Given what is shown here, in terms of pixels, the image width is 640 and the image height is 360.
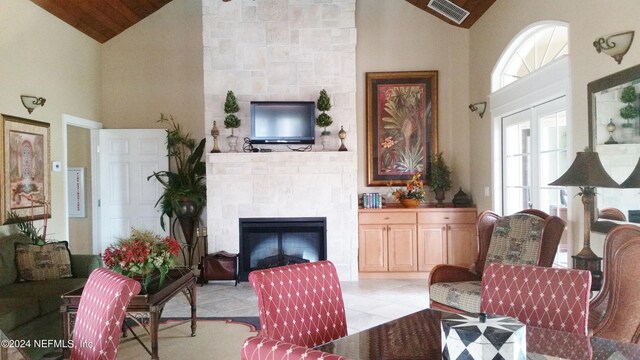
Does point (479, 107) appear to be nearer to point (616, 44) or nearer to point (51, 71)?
point (616, 44)

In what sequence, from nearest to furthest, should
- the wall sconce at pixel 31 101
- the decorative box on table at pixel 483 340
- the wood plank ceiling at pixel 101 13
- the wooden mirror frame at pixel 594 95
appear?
1. the decorative box on table at pixel 483 340
2. the wooden mirror frame at pixel 594 95
3. the wall sconce at pixel 31 101
4. the wood plank ceiling at pixel 101 13

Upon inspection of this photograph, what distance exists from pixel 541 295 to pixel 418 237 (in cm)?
381

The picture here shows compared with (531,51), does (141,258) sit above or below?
below

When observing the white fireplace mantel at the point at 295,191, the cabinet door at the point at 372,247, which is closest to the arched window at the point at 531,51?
the white fireplace mantel at the point at 295,191

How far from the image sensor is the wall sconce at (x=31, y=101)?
4609 millimetres

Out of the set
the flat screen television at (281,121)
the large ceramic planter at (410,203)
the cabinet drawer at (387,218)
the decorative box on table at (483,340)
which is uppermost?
the flat screen television at (281,121)

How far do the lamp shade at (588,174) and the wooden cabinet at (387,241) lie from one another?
2894 millimetres

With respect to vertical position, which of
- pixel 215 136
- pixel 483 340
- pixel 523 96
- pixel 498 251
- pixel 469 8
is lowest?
pixel 498 251

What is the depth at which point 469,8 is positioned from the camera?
5586mm

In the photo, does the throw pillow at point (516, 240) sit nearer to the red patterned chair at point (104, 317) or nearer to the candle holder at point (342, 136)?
the candle holder at point (342, 136)

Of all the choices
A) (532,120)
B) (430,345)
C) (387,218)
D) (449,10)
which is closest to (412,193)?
(387,218)

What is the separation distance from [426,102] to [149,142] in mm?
4020

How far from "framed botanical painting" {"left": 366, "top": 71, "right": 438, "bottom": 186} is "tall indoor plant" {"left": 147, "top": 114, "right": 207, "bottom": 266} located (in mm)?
2429

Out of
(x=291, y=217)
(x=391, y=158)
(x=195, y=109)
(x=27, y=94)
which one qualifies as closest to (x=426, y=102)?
(x=391, y=158)
